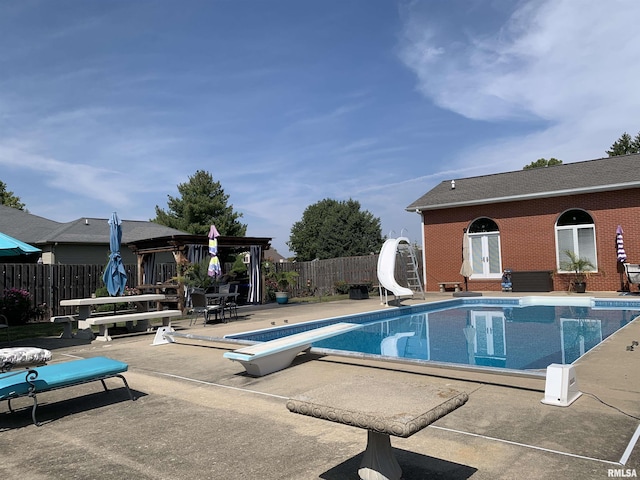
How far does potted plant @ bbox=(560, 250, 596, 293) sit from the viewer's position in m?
16.5

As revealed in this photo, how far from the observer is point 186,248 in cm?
1580

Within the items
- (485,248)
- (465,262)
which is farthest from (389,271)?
(485,248)

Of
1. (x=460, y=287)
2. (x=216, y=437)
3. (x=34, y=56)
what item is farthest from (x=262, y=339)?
(x=460, y=287)

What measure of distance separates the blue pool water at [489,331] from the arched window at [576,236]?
136 inches

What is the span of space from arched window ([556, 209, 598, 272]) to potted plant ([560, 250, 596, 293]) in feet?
0.44

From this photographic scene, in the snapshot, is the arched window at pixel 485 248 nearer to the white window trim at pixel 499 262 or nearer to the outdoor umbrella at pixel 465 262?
the white window trim at pixel 499 262

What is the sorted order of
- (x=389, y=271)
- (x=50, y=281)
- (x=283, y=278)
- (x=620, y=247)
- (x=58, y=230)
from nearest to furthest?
(x=50, y=281) → (x=389, y=271) → (x=620, y=247) → (x=283, y=278) → (x=58, y=230)

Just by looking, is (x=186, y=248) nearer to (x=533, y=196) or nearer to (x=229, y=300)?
(x=229, y=300)

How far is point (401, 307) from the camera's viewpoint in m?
14.4

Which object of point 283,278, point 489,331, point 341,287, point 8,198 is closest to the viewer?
point 489,331

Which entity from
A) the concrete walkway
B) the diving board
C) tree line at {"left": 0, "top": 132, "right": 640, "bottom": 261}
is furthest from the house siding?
tree line at {"left": 0, "top": 132, "right": 640, "bottom": 261}

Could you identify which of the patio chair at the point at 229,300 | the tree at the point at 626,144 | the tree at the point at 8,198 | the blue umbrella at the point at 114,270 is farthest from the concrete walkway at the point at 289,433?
the tree at the point at 626,144

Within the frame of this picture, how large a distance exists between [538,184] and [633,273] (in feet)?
16.6

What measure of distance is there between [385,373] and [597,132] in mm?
19587
